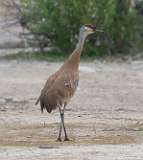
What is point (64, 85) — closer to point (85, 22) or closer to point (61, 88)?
point (61, 88)

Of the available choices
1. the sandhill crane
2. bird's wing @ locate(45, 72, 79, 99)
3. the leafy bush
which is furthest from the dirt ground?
the leafy bush

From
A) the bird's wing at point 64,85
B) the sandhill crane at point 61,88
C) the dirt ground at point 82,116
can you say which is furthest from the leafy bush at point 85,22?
the bird's wing at point 64,85

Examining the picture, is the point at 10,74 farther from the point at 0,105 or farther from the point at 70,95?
the point at 70,95

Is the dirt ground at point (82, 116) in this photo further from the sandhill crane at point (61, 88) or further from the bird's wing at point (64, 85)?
the bird's wing at point (64, 85)

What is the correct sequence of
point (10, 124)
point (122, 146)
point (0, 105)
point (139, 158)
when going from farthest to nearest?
point (0, 105) → point (10, 124) → point (122, 146) → point (139, 158)

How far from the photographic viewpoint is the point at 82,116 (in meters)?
14.7

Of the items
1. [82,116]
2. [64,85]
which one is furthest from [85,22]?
[64,85]

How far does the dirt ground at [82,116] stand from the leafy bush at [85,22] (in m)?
1.47

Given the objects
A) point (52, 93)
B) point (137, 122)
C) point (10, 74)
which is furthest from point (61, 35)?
point (52, 93)

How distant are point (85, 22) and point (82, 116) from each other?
1008 cm

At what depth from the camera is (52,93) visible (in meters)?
12.1

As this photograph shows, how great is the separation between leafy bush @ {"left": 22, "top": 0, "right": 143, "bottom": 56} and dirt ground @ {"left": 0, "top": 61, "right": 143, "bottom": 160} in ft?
4.81

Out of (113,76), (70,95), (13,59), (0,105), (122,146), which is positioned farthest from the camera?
(13,59)

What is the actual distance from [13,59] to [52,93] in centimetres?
1291
